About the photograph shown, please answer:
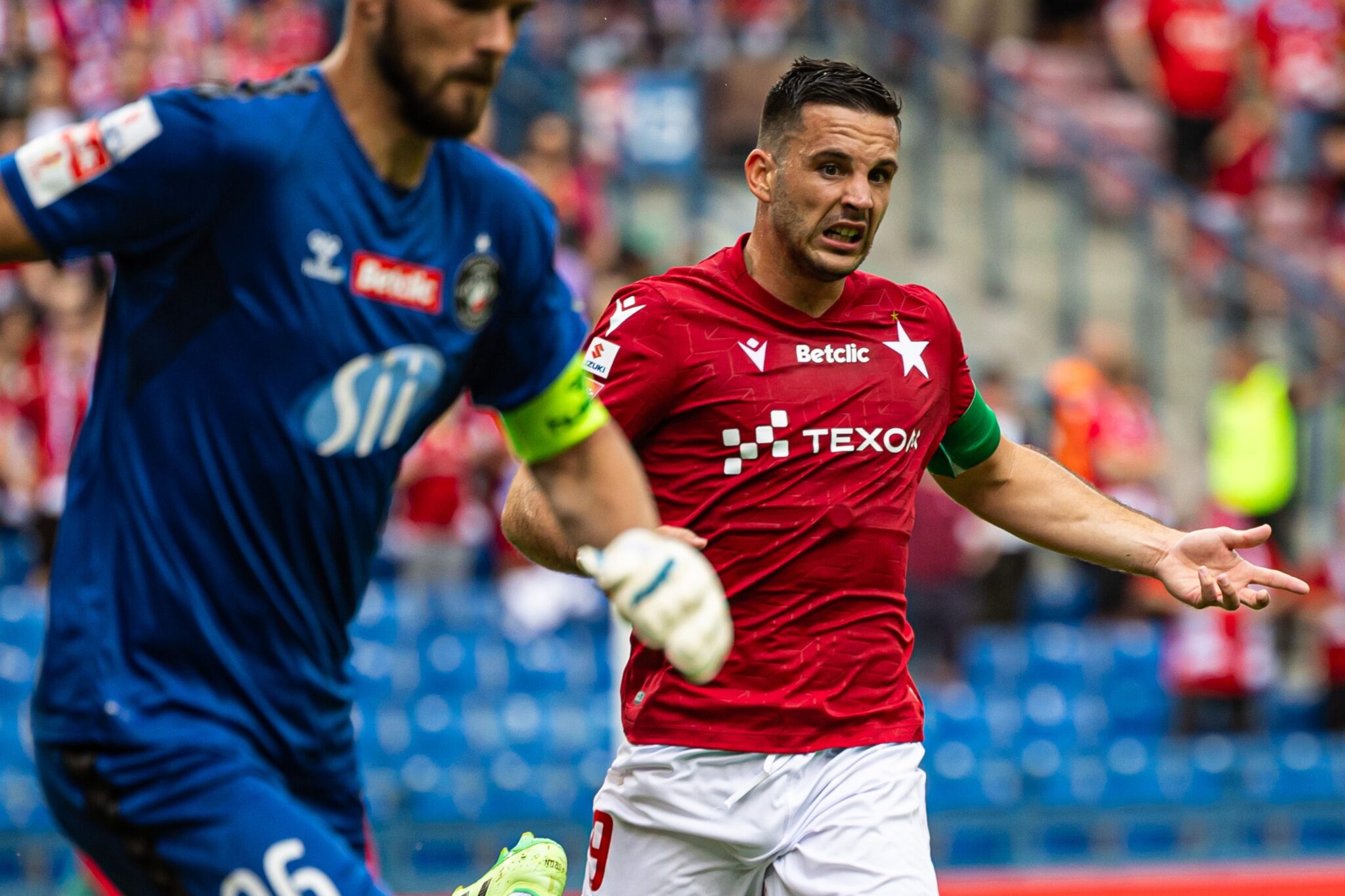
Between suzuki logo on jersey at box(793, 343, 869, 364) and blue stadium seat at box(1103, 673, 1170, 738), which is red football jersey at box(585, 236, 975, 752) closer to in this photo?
suzuki logo on jersey at box(793, 343, 869, 364)

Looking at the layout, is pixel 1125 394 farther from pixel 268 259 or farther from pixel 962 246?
pixel 268 259

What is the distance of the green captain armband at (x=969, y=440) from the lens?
4.82m

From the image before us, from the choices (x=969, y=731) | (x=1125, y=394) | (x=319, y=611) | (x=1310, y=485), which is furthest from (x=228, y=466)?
(x=1310, y=485)

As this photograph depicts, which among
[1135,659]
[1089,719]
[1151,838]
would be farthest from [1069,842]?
[1135,659]

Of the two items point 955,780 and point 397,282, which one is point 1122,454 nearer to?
point 955,780

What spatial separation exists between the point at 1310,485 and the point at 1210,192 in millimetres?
2985

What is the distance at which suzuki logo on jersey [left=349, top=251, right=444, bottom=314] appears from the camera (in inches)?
125

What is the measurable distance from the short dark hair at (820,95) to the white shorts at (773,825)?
4.77 ft

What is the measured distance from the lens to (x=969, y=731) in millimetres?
11234

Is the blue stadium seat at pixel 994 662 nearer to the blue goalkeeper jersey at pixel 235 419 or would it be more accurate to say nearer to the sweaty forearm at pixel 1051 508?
the sweaty forearm at pixel 1051 508

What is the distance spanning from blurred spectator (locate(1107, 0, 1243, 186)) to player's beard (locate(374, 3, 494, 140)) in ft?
41.1

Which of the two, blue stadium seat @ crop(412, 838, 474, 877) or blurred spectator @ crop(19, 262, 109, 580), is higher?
blurred spectator @ crop(19, 262, 109, 580)

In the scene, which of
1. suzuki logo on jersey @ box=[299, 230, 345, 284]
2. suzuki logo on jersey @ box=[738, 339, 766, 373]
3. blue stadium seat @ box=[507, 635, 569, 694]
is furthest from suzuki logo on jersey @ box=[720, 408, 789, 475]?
blue stadium seat @ box=[507, 635, 569, 694]

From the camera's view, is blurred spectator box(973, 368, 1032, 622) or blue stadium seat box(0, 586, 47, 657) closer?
blue stadium seat box(0, 586, 47, 657)
